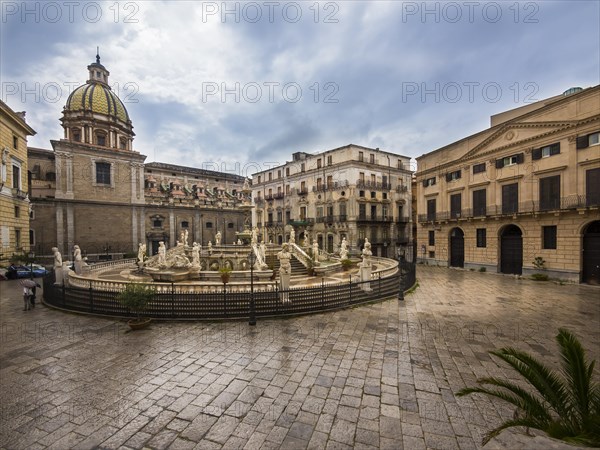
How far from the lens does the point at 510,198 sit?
2181cm

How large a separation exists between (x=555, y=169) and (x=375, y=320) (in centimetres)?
1892

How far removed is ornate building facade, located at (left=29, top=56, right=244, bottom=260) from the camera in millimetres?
31750

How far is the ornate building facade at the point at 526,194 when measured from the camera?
1767 centimetres

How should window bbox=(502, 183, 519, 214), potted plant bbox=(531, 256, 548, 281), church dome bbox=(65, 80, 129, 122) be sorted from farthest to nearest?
church dome bbox=(65, 80, 129, 122), window bbox=(502, 183, 519, 214), potted plant bbox=(531, 256, 548, 281)

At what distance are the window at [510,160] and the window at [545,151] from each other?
0.72m

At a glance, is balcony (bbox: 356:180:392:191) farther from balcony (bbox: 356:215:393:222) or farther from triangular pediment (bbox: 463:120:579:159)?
triangular pediment (bbox: 463:120:579:159)

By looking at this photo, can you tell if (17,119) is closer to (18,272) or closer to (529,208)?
(18,272)

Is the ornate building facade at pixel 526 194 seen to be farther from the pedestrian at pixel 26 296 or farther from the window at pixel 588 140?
the pedestrian at pixel 26 296

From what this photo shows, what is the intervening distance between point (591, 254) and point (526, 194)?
17.9 feet

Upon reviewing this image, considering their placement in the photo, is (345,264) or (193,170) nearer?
(345,264)

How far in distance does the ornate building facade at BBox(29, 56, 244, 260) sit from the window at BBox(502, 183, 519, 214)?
38.7 metres

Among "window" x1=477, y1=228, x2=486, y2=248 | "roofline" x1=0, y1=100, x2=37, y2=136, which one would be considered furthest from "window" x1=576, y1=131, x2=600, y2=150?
"roofline" x1=0, y1=100, x2=37, y2=136

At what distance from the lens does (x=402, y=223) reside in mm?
38500

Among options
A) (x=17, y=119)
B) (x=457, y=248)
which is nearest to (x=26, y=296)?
(x=17, y=119)
